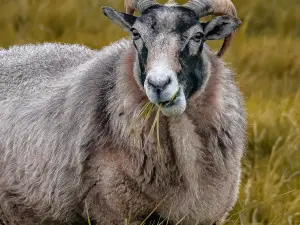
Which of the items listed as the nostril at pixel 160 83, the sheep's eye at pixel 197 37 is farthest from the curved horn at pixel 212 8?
the nostril at pixel 160 83

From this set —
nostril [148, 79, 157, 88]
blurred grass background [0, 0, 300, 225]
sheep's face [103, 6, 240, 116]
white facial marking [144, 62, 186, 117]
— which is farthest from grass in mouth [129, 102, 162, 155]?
blurred grass background [0, 0, 300, 225]

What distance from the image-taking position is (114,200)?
15.5 ft

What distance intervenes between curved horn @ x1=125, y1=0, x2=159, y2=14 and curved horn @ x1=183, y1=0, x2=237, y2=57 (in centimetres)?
21

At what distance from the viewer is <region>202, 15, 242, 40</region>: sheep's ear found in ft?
15.5

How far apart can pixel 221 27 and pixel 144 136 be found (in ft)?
2.54

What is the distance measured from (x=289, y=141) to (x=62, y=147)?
7.03 ft

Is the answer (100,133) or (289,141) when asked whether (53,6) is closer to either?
(289,141)

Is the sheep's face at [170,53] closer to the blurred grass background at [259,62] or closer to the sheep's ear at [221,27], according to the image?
the sheep's ear at [221,27]

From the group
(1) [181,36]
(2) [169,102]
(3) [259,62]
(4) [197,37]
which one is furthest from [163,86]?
(3) [259,62]

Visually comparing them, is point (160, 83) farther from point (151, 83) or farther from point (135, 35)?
point (135, 35)

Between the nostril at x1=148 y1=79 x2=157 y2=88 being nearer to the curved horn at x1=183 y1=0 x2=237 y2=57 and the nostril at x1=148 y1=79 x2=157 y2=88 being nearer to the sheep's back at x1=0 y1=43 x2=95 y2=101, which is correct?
the curved horn at x1=183 y1=0 x2=237 y2=57

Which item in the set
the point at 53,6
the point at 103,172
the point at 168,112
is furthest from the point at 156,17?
the point at 53,6

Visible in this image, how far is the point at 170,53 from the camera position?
438 cm

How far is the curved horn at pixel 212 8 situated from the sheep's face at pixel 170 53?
0.22 ft
